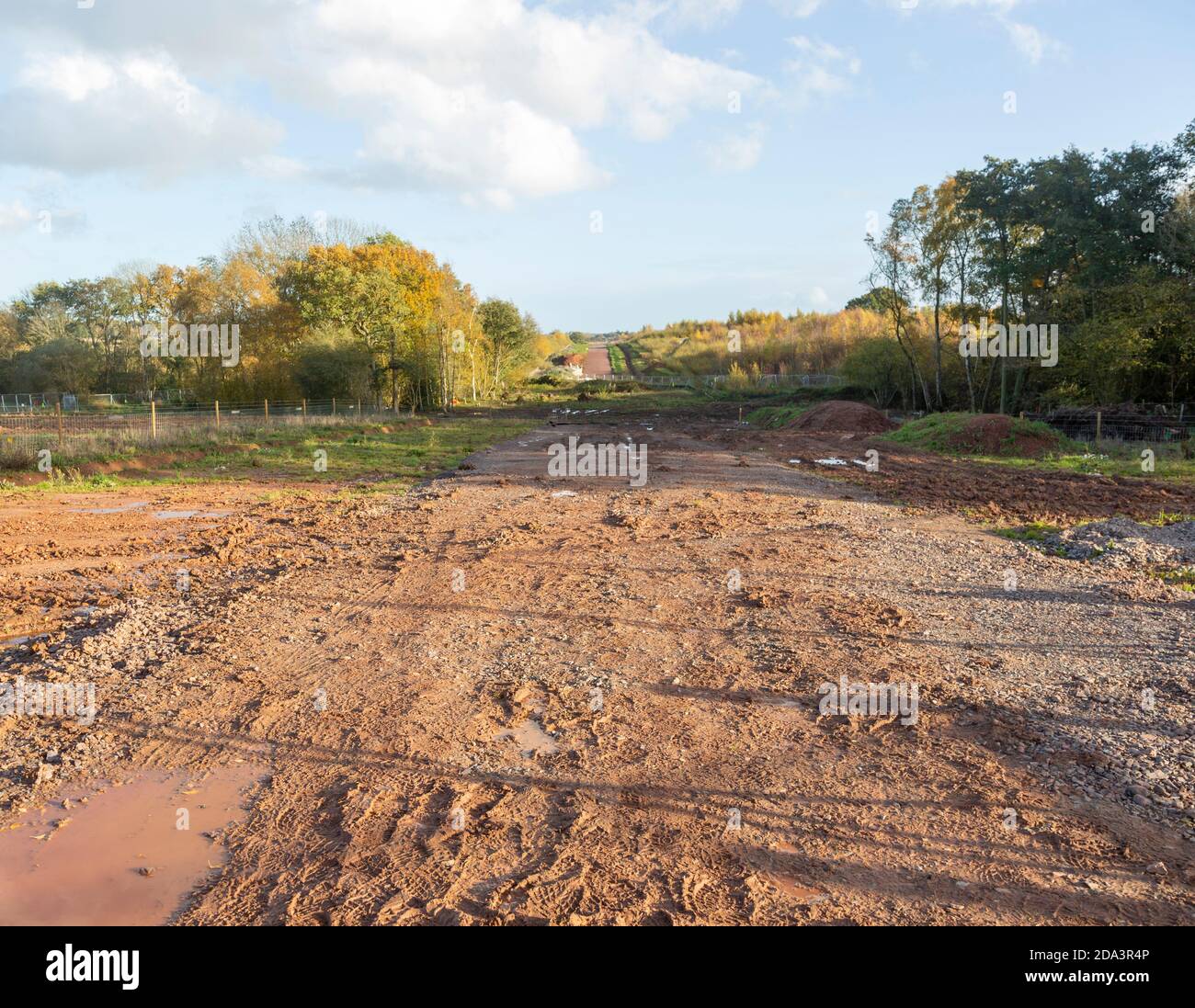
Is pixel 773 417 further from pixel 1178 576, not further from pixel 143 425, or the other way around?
pixel 1178 576

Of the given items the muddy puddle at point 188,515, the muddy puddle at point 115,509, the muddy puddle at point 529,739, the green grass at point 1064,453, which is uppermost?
the green grass at point 1064,453

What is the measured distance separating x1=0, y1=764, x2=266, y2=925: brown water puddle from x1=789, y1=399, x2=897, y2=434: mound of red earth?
2734 centimetres

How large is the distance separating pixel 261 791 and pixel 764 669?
12.1ft

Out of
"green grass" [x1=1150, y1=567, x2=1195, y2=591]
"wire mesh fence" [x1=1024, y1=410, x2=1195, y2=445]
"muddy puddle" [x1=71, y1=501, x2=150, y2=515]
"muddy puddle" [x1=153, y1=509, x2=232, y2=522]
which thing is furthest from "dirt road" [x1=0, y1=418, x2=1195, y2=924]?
"wire mesh fence" [x1=1024, y1=410, x2=1195, y2=445]

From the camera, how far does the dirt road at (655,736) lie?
11.2 ft

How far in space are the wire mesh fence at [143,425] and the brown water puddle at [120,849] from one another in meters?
16.5

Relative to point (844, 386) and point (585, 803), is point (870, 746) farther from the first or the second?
point (844, 386)

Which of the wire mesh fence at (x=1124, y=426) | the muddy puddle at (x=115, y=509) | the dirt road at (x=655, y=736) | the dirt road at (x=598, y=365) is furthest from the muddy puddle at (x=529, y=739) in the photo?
the dirt road at (x=598, y=365)

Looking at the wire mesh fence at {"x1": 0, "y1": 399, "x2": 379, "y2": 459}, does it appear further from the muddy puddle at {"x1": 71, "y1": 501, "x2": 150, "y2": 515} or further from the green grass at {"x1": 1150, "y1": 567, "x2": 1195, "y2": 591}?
the green grass at {"x1": 1150, "y1": 567, "x2": 1195, "y2": 591}

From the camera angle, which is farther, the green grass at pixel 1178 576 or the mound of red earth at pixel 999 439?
the mound of red earth at pixel 999 439

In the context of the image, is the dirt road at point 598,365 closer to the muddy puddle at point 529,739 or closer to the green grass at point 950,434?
the green grass at point 950,434

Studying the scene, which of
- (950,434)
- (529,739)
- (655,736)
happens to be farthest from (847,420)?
(529,739)

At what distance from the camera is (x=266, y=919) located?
3242mm
